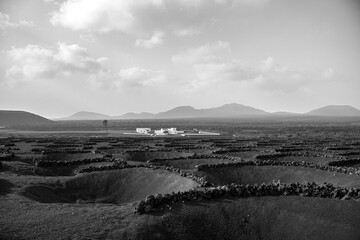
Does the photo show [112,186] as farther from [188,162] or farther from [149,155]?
[149,155]

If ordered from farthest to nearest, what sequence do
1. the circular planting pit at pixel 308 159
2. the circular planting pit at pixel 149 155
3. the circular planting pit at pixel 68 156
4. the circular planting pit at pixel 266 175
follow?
1. the circular planting pit at pixel 149 155
2. the circular planting pit at pixel 68 156
3. the circular planting pit at pixel 308 159
4. the circular planting pit at pixel 266 175

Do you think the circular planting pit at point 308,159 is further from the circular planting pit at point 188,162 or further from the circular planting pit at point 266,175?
the circular planting pit at point 266,175

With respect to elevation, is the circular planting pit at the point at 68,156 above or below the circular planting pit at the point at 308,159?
above

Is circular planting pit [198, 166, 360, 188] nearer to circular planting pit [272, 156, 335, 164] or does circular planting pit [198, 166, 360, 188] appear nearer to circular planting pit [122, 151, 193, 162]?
circular planting pit [272, 156, 335, 164]

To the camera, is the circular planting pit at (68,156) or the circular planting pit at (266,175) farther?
the circular planting pit at (68,156)

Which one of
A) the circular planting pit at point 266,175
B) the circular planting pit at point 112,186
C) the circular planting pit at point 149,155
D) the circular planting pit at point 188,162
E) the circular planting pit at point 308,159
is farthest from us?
the circular planting pit at point 149,155

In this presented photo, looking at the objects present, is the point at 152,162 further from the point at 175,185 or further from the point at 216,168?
the point at 175,185

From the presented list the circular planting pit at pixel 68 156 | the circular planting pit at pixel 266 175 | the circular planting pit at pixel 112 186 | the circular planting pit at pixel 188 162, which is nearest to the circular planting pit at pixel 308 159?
the circular planting pit at pixel 188 162
